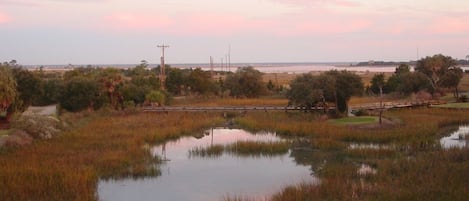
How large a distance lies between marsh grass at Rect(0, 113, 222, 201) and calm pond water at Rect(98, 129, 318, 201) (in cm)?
76

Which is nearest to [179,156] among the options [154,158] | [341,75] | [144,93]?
[154,158]

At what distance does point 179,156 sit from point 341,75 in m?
18.8

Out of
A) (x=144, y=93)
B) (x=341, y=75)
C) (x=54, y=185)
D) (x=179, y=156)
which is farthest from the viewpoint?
(x=144, y=93)

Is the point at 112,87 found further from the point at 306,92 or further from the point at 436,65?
the point at 436,65

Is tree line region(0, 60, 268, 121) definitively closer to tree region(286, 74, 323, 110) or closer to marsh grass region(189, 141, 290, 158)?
marsh grass region(189, 141, 290, 158)

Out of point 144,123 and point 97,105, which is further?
point 97,105

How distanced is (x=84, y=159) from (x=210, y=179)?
5.45 meters

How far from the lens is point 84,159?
22.0 meters

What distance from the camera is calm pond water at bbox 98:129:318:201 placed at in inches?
696

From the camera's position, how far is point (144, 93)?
51.3 metres

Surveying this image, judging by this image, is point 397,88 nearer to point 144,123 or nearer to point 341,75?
point 341,75

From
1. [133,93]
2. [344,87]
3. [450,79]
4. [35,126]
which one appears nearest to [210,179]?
[35,126]

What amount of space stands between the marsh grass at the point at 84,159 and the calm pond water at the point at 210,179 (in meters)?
0.76

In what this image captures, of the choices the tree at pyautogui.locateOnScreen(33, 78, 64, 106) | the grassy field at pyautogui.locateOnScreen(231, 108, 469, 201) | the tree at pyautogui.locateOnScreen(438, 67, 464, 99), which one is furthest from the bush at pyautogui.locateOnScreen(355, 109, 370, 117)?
the tree at pyautogui.locateOnScreen(33, 78, 64, 106)
